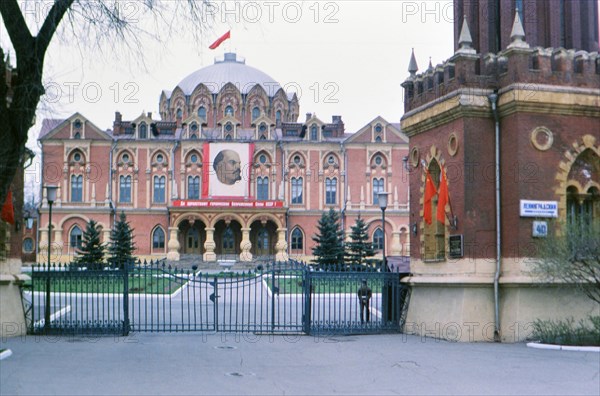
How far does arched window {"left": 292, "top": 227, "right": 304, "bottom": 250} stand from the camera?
214ft

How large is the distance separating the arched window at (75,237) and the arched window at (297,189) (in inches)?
685

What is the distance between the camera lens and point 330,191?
65.5 metres

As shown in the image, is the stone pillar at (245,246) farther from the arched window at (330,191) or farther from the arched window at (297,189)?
the arched window at (330,191)

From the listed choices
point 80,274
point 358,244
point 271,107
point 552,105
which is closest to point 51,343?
point 80,274

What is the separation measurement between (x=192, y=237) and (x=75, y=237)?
30.4ft

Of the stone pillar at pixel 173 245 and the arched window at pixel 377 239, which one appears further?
the arched window at pixel 377 239

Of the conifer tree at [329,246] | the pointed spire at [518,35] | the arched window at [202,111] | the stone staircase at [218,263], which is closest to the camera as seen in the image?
the pointed spire at [518,35]

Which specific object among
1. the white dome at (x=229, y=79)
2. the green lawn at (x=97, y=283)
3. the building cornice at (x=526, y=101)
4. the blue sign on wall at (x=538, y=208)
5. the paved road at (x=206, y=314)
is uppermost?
the white dome at (x=229, y=79)

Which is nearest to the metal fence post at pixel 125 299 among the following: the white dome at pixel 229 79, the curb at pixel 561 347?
the curb at pixel 561 347

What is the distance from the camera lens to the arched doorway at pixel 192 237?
213ft

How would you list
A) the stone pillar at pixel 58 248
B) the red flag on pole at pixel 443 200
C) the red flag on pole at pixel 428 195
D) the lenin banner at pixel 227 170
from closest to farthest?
the red flag on pole at pixel 443 200 → the red flag on pole at pixel 428 195 → the stone pillar at pixel 58 248 → the lenin banner at pixel 227 170

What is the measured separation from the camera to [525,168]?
1627 cm

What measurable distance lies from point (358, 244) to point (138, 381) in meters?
39.7

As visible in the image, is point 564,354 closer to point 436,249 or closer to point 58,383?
point 436,249
